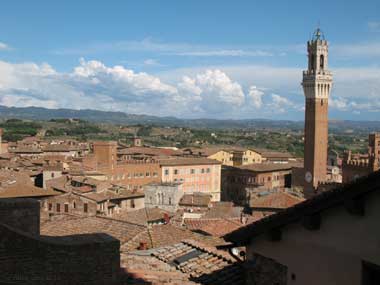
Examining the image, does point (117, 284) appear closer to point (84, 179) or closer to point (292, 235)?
point (292, 235)

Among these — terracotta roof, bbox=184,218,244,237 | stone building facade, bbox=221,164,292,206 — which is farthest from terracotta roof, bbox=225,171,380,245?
stone building facade, bbox=221,164,292,206

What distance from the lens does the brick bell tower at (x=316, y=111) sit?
68250 mm

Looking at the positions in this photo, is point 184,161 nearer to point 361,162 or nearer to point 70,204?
point 361,162

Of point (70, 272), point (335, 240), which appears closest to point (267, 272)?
point (335, 240)

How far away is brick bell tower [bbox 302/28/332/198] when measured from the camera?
68.2m

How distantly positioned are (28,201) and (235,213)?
32.1m

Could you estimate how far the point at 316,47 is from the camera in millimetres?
71812

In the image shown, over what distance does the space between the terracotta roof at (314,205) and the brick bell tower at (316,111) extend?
61678 millimetres

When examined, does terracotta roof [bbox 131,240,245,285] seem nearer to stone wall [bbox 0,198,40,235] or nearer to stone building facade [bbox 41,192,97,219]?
stone wall [bbox 0,198,40,235]

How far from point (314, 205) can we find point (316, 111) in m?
66.1

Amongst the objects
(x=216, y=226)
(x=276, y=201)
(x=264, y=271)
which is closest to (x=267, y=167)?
(x=276, y=201)

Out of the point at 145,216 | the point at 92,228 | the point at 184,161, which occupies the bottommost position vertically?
the point at 184,161

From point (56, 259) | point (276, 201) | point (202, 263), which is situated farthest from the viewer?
point (276, 201)

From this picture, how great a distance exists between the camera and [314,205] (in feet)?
18.1
